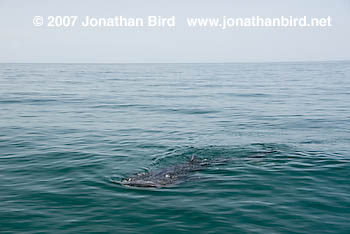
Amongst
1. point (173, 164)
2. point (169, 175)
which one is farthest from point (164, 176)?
point (173, 164)

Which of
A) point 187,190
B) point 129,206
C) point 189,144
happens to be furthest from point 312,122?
point 129,206

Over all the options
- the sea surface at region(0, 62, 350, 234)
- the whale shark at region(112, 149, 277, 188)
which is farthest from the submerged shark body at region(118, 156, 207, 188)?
the sea surface at region(0, 62, 350, 234)

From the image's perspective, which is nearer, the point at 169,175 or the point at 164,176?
the point at 164,176

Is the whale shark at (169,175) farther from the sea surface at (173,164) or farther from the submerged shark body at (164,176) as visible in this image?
the sea surface at (173,164)

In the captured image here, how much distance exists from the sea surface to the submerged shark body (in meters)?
0.45

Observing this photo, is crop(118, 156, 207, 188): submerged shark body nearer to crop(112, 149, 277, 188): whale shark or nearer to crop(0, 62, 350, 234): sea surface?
crop(112, 149, 277, 188): whale shark

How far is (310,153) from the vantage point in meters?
18.8

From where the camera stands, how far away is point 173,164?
1667cm

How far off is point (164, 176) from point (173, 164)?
194 centimetres

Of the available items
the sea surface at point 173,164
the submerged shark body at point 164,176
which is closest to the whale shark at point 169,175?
the submerged shark body at point 164,176

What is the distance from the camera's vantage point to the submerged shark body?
45.9 feet

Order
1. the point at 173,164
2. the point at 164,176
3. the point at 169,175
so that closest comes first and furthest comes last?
1. the point at 164,176
2. the point at 169,175
3. the point at 173,164

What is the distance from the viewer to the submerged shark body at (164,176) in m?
14.0

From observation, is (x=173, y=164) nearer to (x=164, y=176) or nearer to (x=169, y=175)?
(x=169, y=175)
